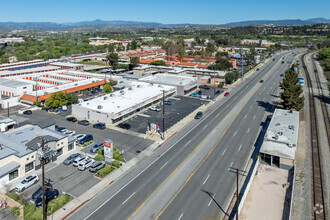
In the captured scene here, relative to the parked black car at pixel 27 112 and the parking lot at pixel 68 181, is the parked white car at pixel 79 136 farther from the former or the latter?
the parked black car at pixel 27 112

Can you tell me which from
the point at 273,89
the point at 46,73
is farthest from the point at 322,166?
the point at 46,73

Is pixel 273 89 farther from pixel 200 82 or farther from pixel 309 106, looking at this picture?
pixel 200 82

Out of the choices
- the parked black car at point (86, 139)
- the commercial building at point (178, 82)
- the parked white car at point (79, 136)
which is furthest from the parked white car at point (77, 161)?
the commercial building at point (178, 82)

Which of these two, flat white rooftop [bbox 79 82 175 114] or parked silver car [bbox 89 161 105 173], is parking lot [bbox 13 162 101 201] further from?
flat white rooftop [bbox 79 82 175 114]

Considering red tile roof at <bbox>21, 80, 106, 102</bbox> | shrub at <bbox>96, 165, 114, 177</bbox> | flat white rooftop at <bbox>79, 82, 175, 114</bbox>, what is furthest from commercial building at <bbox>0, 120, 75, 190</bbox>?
red tile roof at <bbox>21, 80, 106, 102</bbox>

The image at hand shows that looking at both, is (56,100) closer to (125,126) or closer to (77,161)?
(125,126)

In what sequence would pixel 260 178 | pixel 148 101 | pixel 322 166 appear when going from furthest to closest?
pixel 148 101 → pixel 322 166 → pixel 260 178
